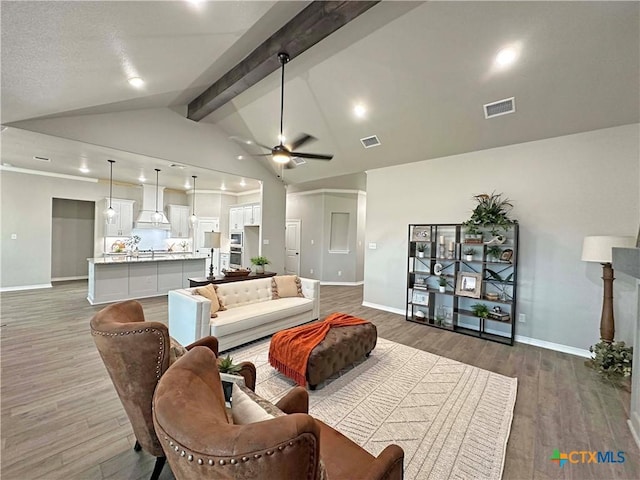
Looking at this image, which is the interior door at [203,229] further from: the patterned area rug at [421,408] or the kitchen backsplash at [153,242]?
the patterned area rug at [421,408]

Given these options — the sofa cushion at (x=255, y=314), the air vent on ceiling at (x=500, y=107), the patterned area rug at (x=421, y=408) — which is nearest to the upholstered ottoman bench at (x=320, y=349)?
the patterned area rug at (x=421, y=408)


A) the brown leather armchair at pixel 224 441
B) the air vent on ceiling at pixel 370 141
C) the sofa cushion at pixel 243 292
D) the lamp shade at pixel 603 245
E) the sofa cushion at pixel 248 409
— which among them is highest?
the air vent on ceiling at pixel 370 141

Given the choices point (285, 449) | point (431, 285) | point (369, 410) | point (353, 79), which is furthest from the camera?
point (431, 285)

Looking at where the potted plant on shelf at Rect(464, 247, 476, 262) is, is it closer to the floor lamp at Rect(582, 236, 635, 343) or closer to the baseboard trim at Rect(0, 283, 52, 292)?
the floor lamp at Rect(582, 236, 635, 343)

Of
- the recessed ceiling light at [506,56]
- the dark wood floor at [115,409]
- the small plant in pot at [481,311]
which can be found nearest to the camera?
the dark wood floor at [115,409]

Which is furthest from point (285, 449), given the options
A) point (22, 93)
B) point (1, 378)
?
point (22, 93)

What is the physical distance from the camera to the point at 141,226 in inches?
316

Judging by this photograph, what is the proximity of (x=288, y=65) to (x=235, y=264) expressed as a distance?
261 inches

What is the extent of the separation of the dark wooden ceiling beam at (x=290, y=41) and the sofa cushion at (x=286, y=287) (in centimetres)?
302

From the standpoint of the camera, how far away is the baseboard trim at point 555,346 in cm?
359

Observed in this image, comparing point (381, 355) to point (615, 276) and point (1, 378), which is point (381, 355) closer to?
point (615, 276)

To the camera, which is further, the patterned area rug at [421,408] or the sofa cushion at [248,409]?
the patterned area rug at [421,408]

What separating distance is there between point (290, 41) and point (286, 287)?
11.1 feet

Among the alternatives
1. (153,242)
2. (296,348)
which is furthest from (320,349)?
(153,242)
